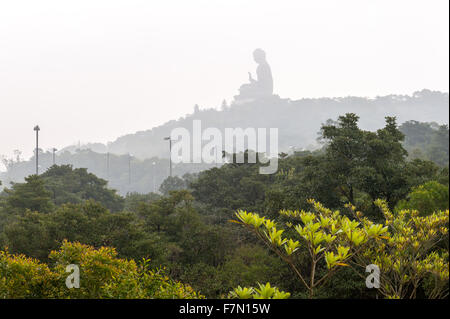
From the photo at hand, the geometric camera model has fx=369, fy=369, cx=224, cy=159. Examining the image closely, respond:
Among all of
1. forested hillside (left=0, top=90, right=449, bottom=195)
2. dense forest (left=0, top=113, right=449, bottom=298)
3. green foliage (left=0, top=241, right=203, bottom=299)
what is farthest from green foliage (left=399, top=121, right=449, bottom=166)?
forested hillside (left=0, top=90, right=449, bottom=195)

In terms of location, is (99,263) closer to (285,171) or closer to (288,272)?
(288,272)

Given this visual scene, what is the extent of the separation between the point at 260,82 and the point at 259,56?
32.7ft

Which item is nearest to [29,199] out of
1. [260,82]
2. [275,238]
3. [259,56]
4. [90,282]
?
[90,282]

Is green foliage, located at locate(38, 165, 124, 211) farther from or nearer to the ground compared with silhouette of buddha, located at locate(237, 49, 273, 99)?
nearer to the ground

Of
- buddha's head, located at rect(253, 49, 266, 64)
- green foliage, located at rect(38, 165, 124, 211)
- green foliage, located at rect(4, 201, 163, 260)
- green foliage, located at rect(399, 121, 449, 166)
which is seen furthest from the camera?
buddha's head, located at rect(253, 49, 266, 64)

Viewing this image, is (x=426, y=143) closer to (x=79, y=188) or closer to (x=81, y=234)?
(x=79, y=188)

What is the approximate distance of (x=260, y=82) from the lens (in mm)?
138875

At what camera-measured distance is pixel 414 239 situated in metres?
4.27

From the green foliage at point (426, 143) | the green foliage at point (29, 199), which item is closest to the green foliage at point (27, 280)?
the green foliage at point (29, 199)

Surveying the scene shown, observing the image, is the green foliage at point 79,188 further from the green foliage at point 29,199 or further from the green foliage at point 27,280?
the green foliage at point 27,280

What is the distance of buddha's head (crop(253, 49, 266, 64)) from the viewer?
138375 millimetres

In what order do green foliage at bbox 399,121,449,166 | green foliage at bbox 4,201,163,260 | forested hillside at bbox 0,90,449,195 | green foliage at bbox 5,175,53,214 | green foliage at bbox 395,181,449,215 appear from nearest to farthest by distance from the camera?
green foliage at bbox 395,181,449,215 < green foliage at bbox 4,201,163,260 < green foliage at bbox 5,175,53,214 < green foliage at bbox 399,121,449,166 < forested hillside at bbox 0,90,449,195

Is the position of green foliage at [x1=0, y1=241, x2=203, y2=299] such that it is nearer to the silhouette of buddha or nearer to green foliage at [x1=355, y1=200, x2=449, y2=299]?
green foliage at [x1=355, y1=200, x2=449, y2=299]
